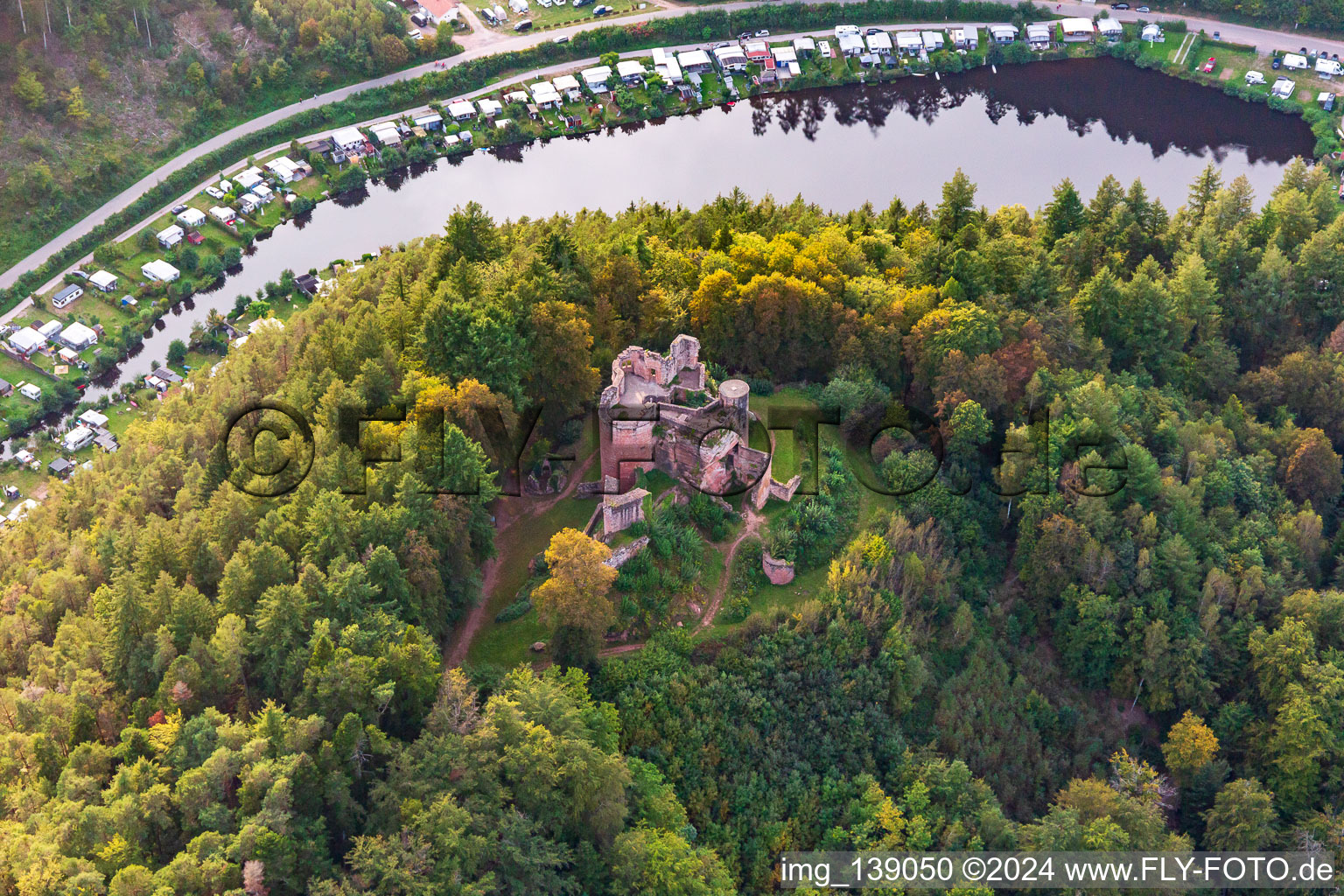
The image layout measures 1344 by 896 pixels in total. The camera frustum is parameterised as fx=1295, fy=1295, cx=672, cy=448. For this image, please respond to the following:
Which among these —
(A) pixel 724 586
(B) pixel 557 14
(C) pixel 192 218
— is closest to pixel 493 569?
(A) pixel 724 586

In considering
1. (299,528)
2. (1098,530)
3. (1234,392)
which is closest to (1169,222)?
(1234,392)

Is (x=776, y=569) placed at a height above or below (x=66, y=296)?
above

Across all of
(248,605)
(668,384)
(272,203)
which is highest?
(668,384)

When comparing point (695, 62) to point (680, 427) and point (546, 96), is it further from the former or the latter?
point (680, 427)

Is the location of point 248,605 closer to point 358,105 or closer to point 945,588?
point 945,588

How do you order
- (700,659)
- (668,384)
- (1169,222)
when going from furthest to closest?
(1169,222)
(668,384)
(700,659)

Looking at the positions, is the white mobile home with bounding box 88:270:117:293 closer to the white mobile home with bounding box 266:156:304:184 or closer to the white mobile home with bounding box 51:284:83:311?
the white mobile home with bounding box 51:284:83:311

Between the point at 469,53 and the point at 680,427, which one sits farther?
the point at 469,53
